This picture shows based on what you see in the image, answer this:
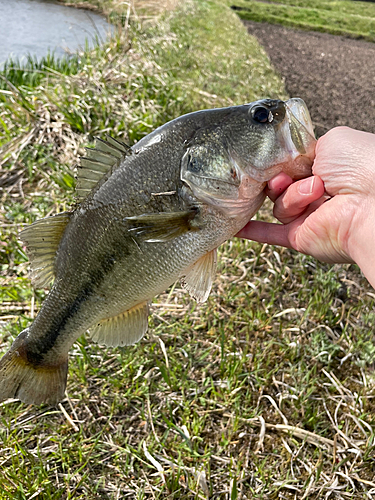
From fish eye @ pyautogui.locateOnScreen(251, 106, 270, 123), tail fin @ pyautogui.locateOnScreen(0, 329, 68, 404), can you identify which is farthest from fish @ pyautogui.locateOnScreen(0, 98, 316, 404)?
tail fin @ pyautogui.locateOnScreen(0, 329, 68, 404)

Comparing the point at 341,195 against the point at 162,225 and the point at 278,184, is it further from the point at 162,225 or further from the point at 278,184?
the point at 162,225

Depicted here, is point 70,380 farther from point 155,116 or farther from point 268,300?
point 155,116

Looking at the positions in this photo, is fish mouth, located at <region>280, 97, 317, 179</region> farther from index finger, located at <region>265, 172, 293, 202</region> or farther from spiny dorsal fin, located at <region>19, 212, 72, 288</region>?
spiny dorsal fin, located at <region>19, 212, 72, 288</region>

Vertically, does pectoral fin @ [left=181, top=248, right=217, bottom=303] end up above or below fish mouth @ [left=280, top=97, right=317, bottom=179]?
below

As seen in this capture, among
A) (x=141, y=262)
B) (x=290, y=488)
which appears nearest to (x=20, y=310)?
(x=141, y=262)

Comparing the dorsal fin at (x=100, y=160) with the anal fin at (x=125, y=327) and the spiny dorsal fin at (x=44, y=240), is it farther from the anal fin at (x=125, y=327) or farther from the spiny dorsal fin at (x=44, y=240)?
the anal fin at (x=125, y=327)

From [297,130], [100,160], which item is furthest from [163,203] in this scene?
[297,130]

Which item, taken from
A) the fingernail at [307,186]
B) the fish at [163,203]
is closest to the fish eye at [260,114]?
the fish at [163,203]
